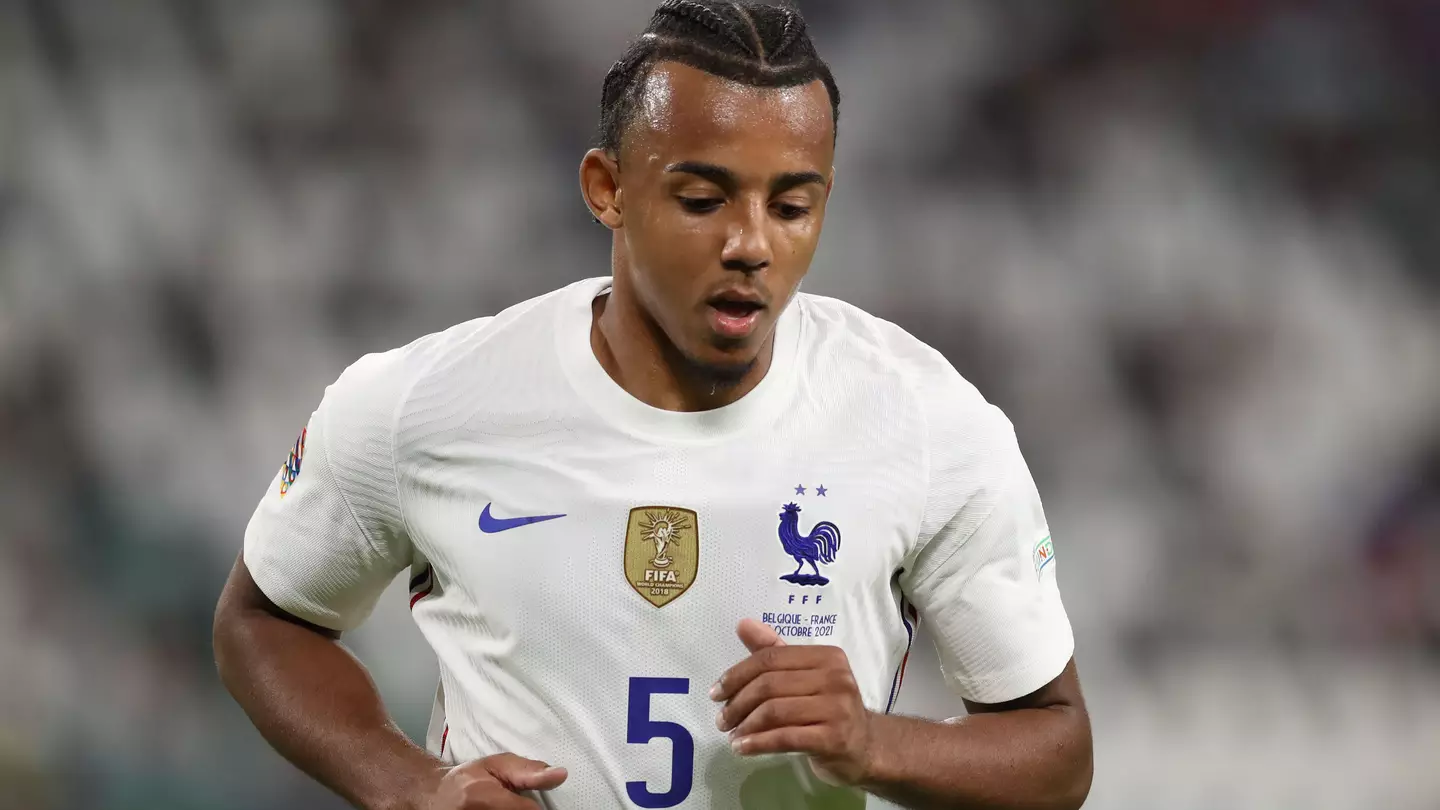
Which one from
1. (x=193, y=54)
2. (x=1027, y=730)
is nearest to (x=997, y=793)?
(x=1027, y=730)

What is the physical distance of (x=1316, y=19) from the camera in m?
3.26

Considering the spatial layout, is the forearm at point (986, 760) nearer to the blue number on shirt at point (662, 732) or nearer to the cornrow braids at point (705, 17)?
the blue number on shirt at point (662, 732)

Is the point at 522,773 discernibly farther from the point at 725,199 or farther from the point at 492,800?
the point at 725,199

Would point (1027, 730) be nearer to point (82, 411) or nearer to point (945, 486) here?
point (945, 486)

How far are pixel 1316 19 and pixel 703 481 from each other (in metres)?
2.20

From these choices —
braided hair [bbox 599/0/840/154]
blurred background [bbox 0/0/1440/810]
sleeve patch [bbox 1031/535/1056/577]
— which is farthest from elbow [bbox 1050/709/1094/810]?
blurred background [bbox 0/0/1440/810]

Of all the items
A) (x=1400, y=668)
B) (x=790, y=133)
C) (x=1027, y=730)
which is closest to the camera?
(x=790, y=133)

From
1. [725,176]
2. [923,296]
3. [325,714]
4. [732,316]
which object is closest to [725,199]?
[725,176]

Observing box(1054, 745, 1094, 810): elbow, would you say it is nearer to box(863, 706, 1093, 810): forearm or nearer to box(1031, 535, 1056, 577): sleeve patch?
box(863, 706, 1093, 810): forearm

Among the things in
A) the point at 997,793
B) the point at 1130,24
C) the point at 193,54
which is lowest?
the point at 997,793

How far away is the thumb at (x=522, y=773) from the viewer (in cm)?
155

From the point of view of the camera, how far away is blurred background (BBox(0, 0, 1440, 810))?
3189 millimetres

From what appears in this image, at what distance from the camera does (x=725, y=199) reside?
1640mm

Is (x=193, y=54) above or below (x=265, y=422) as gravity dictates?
above
